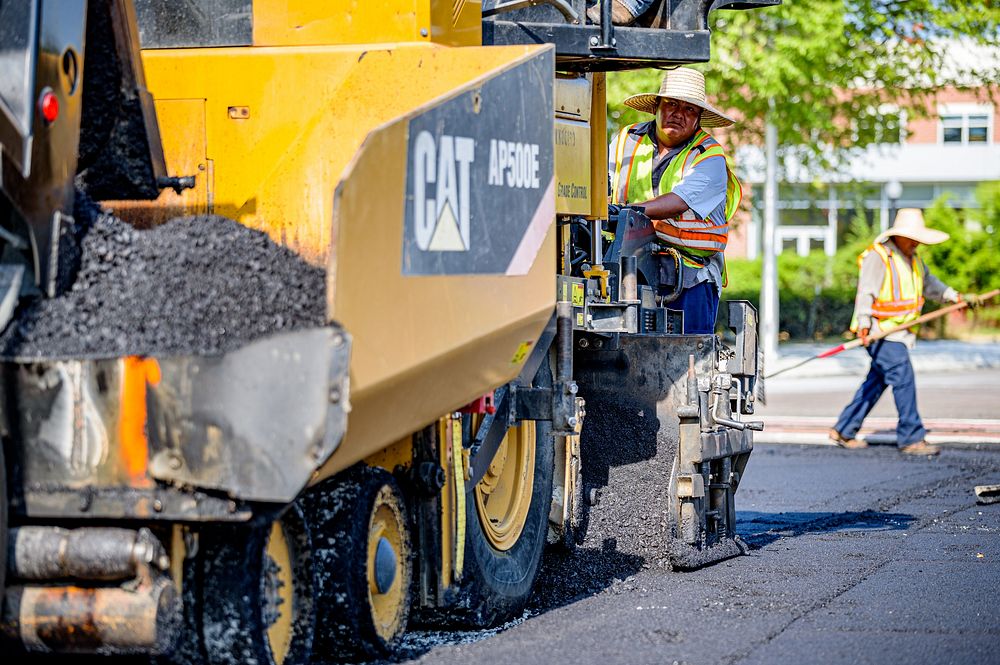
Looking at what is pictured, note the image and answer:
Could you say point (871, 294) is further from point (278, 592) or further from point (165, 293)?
point (165, 293)

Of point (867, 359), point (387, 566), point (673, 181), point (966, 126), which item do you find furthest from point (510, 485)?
point (966, 126)

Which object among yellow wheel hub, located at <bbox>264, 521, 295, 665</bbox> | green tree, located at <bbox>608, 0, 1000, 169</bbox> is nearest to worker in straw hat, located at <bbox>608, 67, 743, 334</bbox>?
yellow wheel hub, located at <bbox>264, 521, 295, 665</bbox>

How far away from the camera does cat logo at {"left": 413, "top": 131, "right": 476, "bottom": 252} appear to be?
4359 mm

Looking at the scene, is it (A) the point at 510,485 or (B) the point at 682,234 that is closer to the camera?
(A) the point at 510,485

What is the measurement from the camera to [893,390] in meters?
12.7

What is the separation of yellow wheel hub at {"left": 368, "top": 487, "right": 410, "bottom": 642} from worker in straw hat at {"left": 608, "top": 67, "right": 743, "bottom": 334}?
9.66 ft

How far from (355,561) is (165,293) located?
1.12 meters

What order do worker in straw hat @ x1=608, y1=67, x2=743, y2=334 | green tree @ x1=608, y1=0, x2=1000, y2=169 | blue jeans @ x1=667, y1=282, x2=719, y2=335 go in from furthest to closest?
green tree @ x1=608, y1=0, x2=1000, y2=169 < blue jeans @ x1=667, y1=282, x2=719, y2=335 < worker in straw hat @ x1=608, y1=67, x2=743, y2=334

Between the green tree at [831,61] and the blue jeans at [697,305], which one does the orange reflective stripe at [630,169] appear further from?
the green tree at [831,61]

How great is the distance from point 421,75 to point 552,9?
1.48 m

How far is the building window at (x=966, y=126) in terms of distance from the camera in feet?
171

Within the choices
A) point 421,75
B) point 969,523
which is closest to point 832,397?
point 969,523

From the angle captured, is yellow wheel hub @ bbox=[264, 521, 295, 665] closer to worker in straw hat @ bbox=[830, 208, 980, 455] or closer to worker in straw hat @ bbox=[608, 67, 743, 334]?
worker in straw hat @ bbox=[608, 67, 743, 334]

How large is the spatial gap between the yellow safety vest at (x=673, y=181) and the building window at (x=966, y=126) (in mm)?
45830
